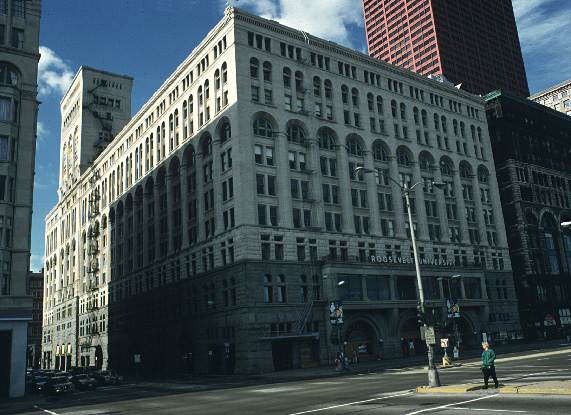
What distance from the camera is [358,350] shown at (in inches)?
2527

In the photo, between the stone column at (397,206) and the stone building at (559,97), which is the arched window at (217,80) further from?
the stone building at (559,97)

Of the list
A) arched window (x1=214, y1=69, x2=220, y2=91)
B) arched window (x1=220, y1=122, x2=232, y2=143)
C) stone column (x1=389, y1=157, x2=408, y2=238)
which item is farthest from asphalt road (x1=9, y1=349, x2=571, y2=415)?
arched window (x1=214, y1=69, x2=220, y2=91)

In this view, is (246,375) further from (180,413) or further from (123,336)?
(123,336)

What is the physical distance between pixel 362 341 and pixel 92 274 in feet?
204

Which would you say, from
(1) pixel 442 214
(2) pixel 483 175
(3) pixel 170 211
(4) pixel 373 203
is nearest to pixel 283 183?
(4) pixel 373 203

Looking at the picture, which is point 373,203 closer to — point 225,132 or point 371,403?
point 225,132

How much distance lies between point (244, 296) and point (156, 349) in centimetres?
2887

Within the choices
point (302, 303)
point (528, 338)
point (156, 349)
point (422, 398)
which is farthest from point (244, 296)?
point (528, 338)

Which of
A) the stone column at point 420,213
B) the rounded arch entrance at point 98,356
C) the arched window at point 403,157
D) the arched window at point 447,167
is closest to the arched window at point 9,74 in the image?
the arched window at point 403,157

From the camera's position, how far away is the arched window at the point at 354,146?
238ft

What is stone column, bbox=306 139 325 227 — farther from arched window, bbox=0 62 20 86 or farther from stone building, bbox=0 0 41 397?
arched window, bbox=0 62 20 86

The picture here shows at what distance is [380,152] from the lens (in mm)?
76312

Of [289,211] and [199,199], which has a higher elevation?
[199,199]

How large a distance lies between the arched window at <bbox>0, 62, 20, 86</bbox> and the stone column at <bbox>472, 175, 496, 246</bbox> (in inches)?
2587
